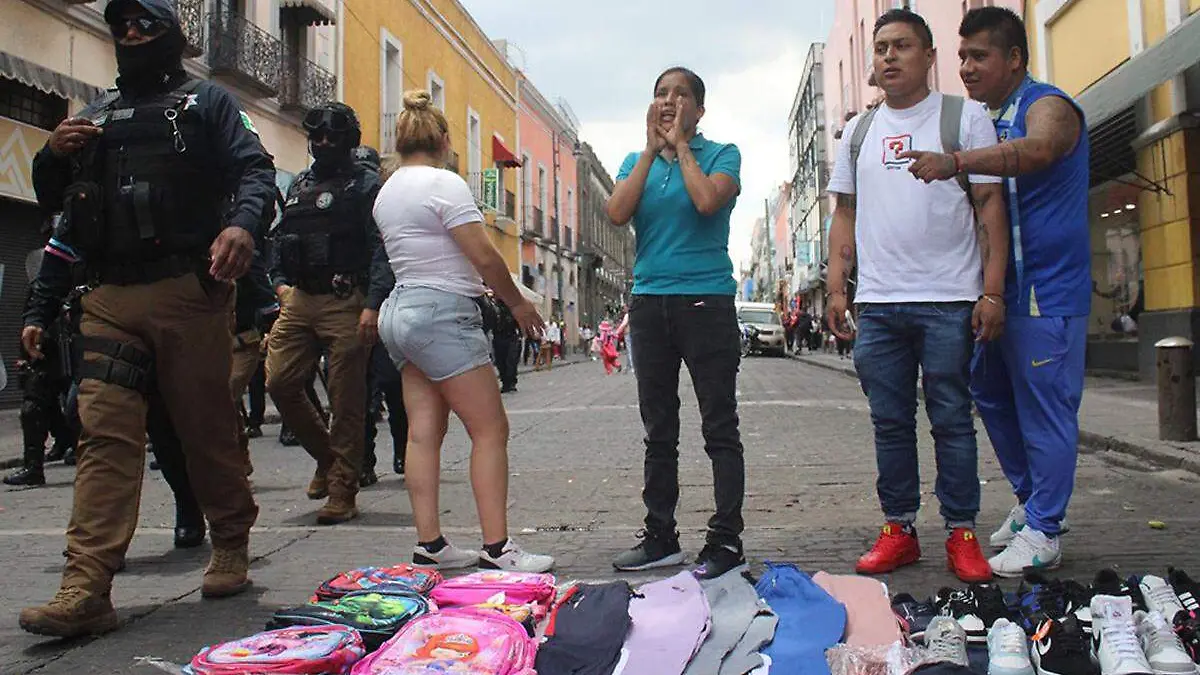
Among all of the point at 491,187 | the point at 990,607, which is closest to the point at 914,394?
the point at 990,607

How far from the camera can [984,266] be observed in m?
3.38

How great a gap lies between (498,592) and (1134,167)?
12.7 meters

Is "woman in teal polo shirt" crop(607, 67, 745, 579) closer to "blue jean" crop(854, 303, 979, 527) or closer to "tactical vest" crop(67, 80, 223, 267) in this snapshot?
"blue jean" crop(854, 303, 979, 527)

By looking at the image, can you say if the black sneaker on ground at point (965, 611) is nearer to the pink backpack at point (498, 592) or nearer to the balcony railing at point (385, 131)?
the pink backpack at point (498, 592)

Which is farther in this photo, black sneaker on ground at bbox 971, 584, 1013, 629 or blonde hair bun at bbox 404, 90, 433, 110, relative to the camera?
blonde hair bun at bbox 404, 90, 433, 110

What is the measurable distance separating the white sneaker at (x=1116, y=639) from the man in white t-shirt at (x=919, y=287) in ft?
2.73

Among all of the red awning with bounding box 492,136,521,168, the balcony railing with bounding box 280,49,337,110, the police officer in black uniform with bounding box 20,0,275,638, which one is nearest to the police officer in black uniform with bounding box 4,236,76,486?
the police officer in black uniform with bounding box 20,0,275,638

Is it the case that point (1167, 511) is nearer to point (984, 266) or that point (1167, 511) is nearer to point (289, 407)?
point (984, 266)

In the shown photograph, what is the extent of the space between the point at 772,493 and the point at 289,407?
2.58 meters

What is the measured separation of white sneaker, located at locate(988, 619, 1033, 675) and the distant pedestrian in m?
0.95

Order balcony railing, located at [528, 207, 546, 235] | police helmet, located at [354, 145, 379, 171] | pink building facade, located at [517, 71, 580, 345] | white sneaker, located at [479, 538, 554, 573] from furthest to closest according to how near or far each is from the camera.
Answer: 1. pink building facade, located at [517, 71, 580, 345]
2. balcony railing, located at [528, 207, 546, 235]
3. police helmet, located at [354, 145, 379, 171]
4. white sneaker, located at [479, 538, 554, 573]

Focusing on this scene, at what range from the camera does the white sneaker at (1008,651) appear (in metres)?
2.28

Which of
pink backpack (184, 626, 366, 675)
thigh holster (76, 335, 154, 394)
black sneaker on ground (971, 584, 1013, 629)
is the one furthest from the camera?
thigh holster (76, 335, 154, 394)

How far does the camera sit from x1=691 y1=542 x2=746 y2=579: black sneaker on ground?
3.31 meters
